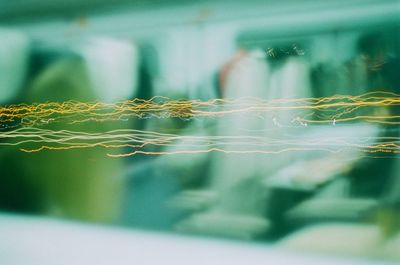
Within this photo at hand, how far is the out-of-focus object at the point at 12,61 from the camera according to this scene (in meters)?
2.15

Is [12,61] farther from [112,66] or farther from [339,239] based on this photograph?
[339,239]

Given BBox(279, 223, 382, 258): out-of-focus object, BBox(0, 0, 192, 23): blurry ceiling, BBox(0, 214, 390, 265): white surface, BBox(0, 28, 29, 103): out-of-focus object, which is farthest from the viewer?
BBox(0, 28, 29, 103): out-of-focus object

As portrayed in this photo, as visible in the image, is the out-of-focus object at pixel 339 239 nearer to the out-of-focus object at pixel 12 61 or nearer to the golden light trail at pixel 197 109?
the golden light trail at pixel 197 109

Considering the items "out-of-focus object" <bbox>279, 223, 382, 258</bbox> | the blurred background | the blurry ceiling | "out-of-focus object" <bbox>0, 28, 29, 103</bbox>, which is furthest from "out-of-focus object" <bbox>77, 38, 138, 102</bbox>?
"out-of-focus object" <bbox>279, 223, 382, 258</bbox>

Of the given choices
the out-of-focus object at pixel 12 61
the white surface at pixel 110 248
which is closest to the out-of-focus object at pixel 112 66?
the out-of-focus object at pixel 12 61

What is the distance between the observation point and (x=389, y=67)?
1658 millimetres

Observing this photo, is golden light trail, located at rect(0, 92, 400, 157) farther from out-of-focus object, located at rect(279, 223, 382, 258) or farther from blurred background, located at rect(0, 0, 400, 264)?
out-of-focus object, located at rect(279, 223, 382, 258)

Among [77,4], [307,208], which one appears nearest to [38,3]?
[77,4]

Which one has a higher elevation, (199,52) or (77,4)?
(77,4)

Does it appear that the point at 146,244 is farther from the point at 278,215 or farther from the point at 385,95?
the point at 385,95

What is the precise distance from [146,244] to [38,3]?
3.97 feet

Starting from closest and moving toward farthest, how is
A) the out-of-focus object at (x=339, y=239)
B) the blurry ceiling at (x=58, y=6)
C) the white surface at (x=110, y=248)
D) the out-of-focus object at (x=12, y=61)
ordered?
the out-of-focus object at (x=339, y=239) → the white surface at (x=110, y=248) → the blurry ceiling at (x=58, y=6) → the out-of-focus object at (x=12, y=61)

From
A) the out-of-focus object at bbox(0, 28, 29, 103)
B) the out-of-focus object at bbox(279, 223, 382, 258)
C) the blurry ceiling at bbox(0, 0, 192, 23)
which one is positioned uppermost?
the blurry ceiling at bbox(0, 0, 192, 23)

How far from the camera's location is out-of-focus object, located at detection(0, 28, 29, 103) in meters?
2.15
